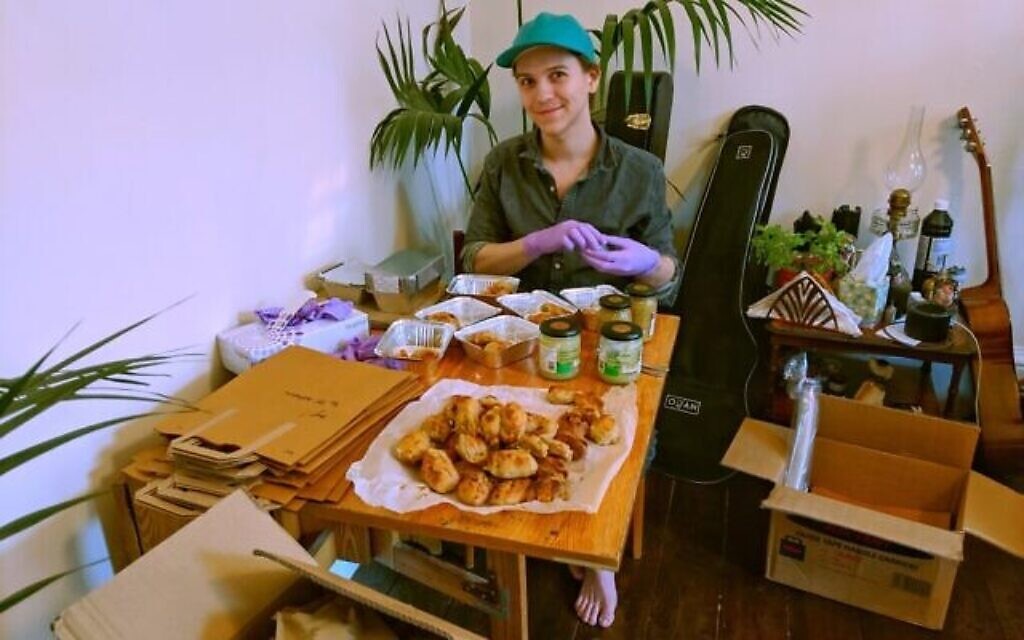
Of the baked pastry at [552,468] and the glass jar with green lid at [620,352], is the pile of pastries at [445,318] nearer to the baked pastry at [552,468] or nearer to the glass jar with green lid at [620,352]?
the glass jar with green lid at [620,352]

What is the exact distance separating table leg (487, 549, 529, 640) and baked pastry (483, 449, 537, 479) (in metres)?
0.12

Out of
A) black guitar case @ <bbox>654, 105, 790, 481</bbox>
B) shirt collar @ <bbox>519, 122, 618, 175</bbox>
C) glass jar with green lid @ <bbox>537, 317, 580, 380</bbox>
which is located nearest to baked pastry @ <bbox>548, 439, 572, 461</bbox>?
glass jar with green lid @ <bbox>537, 317, 580, 380</bbox>

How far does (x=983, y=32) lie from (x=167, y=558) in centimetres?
247

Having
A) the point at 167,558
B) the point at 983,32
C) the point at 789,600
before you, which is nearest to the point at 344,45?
the point at 167,558

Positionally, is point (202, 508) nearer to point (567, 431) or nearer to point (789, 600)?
point (567, 431)

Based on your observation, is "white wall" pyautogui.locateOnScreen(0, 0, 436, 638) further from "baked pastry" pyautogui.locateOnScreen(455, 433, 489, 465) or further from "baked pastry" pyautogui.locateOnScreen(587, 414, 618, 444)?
"baked pastry" pyautogui.locateOnScreen(587, 414, 618, 444)

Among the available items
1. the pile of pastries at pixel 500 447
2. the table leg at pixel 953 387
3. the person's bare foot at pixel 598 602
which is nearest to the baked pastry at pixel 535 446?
the pile of pastries at pixel 500 447

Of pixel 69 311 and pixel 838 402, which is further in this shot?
pixel 838 402

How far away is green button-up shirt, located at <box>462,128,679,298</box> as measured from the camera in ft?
5.65

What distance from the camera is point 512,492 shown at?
93 centimetres

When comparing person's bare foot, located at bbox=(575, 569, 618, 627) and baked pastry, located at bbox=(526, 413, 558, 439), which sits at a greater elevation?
baked pastry, located at bbox=(526, 413, 558, 439)

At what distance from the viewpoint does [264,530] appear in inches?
35.4

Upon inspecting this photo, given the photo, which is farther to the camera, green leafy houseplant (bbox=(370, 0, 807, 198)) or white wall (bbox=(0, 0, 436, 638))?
green leafy houseplant (bbox=(370, 0, 807, 198))

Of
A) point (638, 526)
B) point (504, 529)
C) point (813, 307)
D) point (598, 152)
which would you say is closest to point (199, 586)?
point (504, 529)
